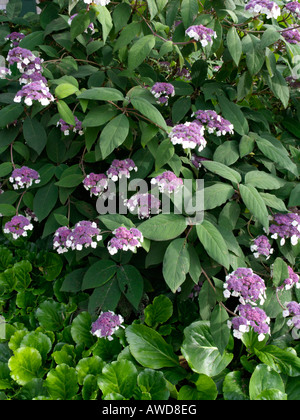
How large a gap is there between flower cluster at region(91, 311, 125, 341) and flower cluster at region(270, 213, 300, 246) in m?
0.64

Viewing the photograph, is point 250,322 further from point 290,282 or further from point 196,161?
point 196,161

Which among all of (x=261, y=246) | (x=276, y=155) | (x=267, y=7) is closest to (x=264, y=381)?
(x=261, y=246)

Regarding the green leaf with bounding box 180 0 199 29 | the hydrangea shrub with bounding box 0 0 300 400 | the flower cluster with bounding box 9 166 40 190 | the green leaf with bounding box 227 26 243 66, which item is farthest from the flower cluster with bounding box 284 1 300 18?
the flower cluster with bounding box 9 166 40 190

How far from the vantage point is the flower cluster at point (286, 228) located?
56.8 inches

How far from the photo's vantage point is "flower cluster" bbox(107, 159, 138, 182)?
1.48m

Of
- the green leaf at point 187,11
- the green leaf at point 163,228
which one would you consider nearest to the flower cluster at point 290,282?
the green leaf at point 163,228

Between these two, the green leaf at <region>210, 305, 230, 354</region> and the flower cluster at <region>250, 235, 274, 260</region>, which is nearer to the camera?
the green leaf at <region>210, 305, 230, 354</region>

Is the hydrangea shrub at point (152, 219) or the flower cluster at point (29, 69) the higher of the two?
the flower cluster at point (29, 69)

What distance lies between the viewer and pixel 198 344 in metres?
1.40

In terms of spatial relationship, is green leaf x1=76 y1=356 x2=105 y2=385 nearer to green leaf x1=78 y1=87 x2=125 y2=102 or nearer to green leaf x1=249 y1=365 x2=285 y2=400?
green leaf x1=249 y1=365 x2=285 y2=400

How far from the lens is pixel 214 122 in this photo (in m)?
1.55

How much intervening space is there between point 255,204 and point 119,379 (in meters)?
0.72

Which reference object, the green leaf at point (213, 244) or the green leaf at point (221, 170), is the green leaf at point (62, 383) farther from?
the green leaf at point (221, 170)
